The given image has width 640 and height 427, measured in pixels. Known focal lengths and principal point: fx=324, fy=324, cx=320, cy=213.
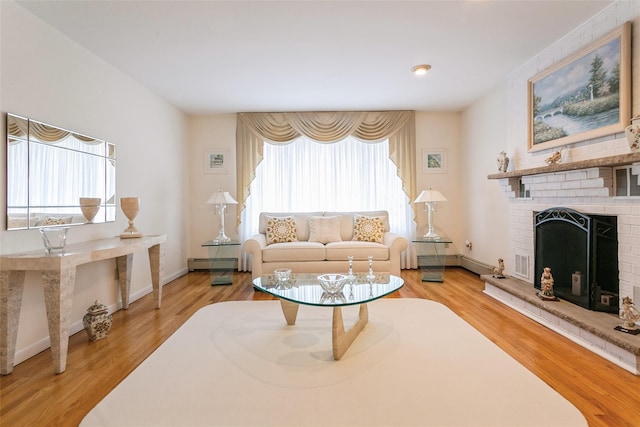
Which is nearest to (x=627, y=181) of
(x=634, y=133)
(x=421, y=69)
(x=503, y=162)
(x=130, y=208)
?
(x=634, y=133)

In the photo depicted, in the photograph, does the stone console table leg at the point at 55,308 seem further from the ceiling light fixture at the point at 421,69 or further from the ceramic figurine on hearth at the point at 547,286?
the ceramic figurine on hearth at the point at 547,286

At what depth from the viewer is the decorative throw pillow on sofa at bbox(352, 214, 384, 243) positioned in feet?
14.2

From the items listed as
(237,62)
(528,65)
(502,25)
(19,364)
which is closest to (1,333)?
(19,364)

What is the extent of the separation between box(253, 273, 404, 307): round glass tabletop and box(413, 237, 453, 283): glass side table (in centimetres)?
195

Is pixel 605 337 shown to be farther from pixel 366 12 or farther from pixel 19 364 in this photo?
pixel 19 364

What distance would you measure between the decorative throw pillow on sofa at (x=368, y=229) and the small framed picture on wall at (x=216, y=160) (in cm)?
232

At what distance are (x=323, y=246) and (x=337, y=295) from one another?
1.88 m

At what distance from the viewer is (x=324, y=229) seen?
445 cm

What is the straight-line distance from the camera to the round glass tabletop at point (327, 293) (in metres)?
2.12

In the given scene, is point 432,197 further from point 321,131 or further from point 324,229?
point 321,131

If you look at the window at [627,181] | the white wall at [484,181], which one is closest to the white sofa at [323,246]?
the white wall at [484,181]

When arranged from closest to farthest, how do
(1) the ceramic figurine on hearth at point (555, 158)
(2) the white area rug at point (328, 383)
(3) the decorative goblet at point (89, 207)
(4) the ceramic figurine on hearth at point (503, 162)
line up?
(2) the white area rug at point (328, 383) → (3) the decorative goblet at point (89, 207) → (1) the ceramic figurine on hearth at point (555, 158) → (4) the ceramic figurine on hearth at point (503, 162)

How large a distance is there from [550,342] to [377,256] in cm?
193

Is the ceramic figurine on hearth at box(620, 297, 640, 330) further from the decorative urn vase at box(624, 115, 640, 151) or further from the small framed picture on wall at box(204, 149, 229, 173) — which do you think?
the small framed picture on wall at box(204, 149, 229, 173)
